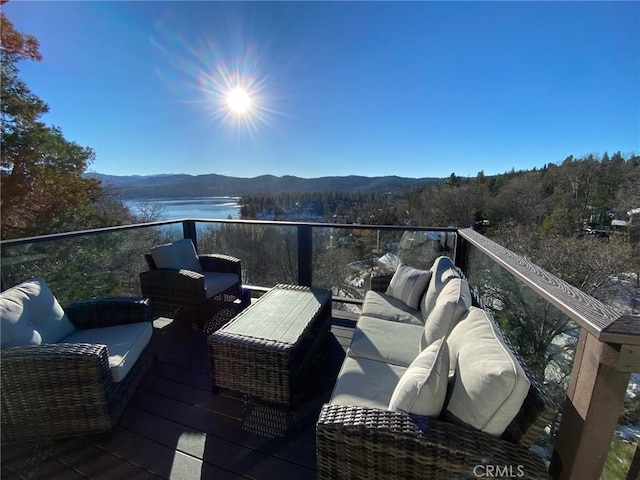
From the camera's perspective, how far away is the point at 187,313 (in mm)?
2934

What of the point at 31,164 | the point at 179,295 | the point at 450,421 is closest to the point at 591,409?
the point at 450,421

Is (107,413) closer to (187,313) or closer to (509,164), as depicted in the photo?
(187,313)

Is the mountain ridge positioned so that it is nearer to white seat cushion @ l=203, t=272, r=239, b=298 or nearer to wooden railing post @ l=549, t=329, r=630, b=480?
white seat cushion @ l=203, t=272, r=239, b=298

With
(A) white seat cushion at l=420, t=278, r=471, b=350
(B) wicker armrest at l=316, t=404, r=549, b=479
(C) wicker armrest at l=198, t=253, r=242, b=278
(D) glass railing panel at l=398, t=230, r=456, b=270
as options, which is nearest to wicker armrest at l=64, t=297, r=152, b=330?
(C) wicker armrest at l=198, t=253, r=242, b=278

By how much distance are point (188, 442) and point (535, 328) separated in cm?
235

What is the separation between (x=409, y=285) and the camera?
8.50 ft

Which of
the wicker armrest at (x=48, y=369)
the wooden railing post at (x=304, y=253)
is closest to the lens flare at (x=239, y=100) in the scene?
the wooden railing post at (x=304, y=253)

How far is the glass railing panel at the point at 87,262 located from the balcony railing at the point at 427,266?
1 centimetres

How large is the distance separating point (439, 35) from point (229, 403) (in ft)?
19.8

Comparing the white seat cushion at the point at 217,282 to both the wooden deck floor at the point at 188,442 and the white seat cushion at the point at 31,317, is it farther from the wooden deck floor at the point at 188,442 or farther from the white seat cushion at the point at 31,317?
the white seat cushion at the point at 31,317

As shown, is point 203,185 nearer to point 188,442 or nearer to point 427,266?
point 427,266

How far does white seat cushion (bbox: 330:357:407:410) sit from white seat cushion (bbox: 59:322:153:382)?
1387mm

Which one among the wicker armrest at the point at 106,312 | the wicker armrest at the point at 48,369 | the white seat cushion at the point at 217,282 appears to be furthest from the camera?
the white seat cushion at the point at 217,282

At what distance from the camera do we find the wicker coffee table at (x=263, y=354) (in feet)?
5.95
